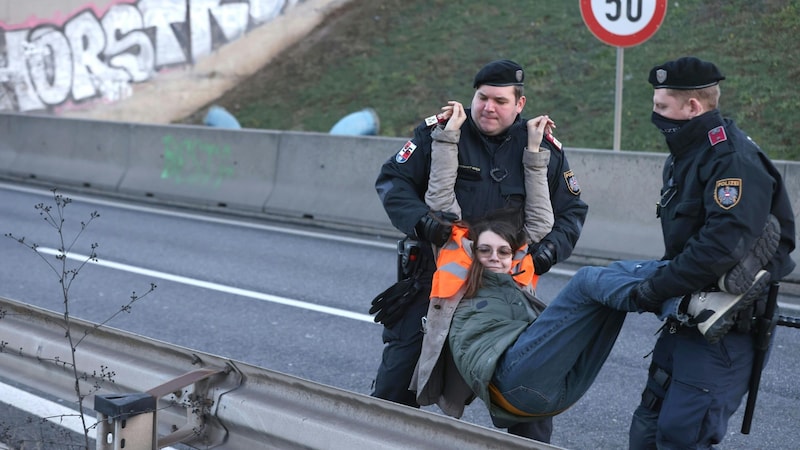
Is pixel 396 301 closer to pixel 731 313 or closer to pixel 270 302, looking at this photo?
pixel 731 313

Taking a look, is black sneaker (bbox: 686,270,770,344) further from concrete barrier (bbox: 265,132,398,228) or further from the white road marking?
concrete barrier (bbox: 265,132,398,228)

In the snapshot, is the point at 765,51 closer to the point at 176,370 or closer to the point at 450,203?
the point at 450,203

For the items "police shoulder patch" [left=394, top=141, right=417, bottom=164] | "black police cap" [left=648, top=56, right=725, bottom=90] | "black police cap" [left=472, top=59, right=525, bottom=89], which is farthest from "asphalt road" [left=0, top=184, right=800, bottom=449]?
"black police cap" [left=648, top=56, right=725, bottom=90]

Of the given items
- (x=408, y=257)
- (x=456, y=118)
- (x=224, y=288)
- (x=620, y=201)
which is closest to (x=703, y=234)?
(x=456, y=118)

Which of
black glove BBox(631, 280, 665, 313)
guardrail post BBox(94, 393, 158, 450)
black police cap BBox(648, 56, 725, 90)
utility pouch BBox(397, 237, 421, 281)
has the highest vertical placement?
black police cap BBox(648, 56, 725, 90)

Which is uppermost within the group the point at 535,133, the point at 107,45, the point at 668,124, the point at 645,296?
the point at 668,124

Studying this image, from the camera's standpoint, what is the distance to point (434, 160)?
175 inches

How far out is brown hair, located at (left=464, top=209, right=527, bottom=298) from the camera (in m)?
4.19

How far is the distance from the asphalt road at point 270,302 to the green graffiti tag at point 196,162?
0.69 m

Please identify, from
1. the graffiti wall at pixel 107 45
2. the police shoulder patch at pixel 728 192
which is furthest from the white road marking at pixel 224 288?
the graffiti wall at pixel 107 45

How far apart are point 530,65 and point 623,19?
313 inches

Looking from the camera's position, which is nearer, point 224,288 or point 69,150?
point 224,288

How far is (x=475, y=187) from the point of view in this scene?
4469 mm

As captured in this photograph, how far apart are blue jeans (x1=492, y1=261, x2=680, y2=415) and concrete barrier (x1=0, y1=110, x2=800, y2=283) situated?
19.7 feet
